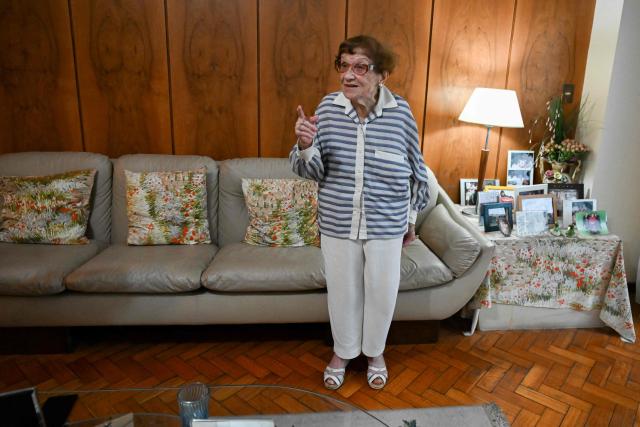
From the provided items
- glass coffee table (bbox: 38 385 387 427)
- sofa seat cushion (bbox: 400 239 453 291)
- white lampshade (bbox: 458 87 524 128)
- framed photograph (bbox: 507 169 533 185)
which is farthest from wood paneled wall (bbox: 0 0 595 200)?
→ glass coffee table (bbox: 38 385 387 427)

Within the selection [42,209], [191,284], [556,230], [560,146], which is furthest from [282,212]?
[560,146]

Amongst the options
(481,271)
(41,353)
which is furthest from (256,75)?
(41,353)

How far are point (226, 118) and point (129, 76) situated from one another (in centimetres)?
58

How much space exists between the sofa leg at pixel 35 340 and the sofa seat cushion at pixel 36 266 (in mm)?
230

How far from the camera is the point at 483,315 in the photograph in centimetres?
244

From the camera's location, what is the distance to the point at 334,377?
2.01 metres

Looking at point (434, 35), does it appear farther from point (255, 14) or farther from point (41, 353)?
point (41, 353)

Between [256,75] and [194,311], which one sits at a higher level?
[256,75]

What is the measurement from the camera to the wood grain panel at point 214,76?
2576 millimetres

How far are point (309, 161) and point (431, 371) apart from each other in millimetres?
1157

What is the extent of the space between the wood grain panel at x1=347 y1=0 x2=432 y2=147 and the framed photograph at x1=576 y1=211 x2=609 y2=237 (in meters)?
1.12

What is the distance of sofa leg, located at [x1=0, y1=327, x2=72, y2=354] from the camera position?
215 cm

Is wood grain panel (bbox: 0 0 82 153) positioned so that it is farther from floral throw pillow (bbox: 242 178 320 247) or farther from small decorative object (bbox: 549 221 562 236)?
small decorative object (bbox: 549 221 562 236)

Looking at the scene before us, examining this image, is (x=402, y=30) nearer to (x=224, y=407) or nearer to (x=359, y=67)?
(x=359, y=67)
